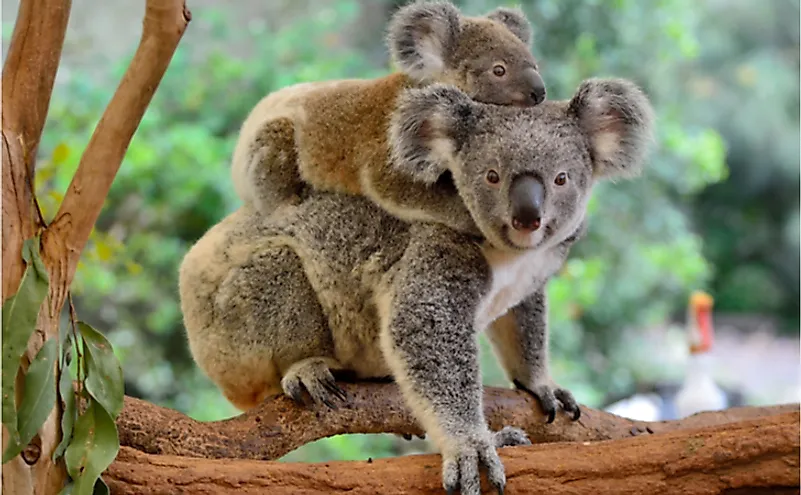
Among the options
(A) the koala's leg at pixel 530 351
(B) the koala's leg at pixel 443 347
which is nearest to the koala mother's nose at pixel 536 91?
(B) the koala's leg at pixel 443 347

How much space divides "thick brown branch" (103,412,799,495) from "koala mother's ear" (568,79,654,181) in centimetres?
75

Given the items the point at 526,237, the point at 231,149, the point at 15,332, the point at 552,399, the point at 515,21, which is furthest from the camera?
the point at 231,149

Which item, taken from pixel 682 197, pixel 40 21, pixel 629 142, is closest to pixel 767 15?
pixel 682 197

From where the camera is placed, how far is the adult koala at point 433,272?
2.01m

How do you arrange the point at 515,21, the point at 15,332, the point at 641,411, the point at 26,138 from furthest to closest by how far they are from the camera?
1. the point at 641,411
2. the point at 515,21
3. the point at 26,138
4. the point at 15,332

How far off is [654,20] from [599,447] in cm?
367

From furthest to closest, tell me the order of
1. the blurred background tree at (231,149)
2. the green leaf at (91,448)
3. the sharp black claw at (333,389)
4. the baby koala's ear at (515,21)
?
1. the blurred background tree at (231,149)
2. the baby koala's ear at (515,21)
3. the sharp black claw at (333,389)
4. the green leaf at (91,448)

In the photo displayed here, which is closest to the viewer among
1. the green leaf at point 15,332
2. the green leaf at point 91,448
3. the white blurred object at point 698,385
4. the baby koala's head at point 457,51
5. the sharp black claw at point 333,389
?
the green leaf at point 15,332

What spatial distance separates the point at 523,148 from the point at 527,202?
184 millimetres

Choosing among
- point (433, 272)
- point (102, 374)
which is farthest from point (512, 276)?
point (102, 374)

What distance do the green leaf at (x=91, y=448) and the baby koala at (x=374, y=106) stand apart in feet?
2.83

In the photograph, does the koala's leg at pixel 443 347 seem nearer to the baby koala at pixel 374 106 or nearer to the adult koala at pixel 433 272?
the adult koala at pixel 433 272

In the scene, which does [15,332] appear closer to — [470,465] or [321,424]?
[321,424]

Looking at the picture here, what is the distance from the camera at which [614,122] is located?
2.20m
